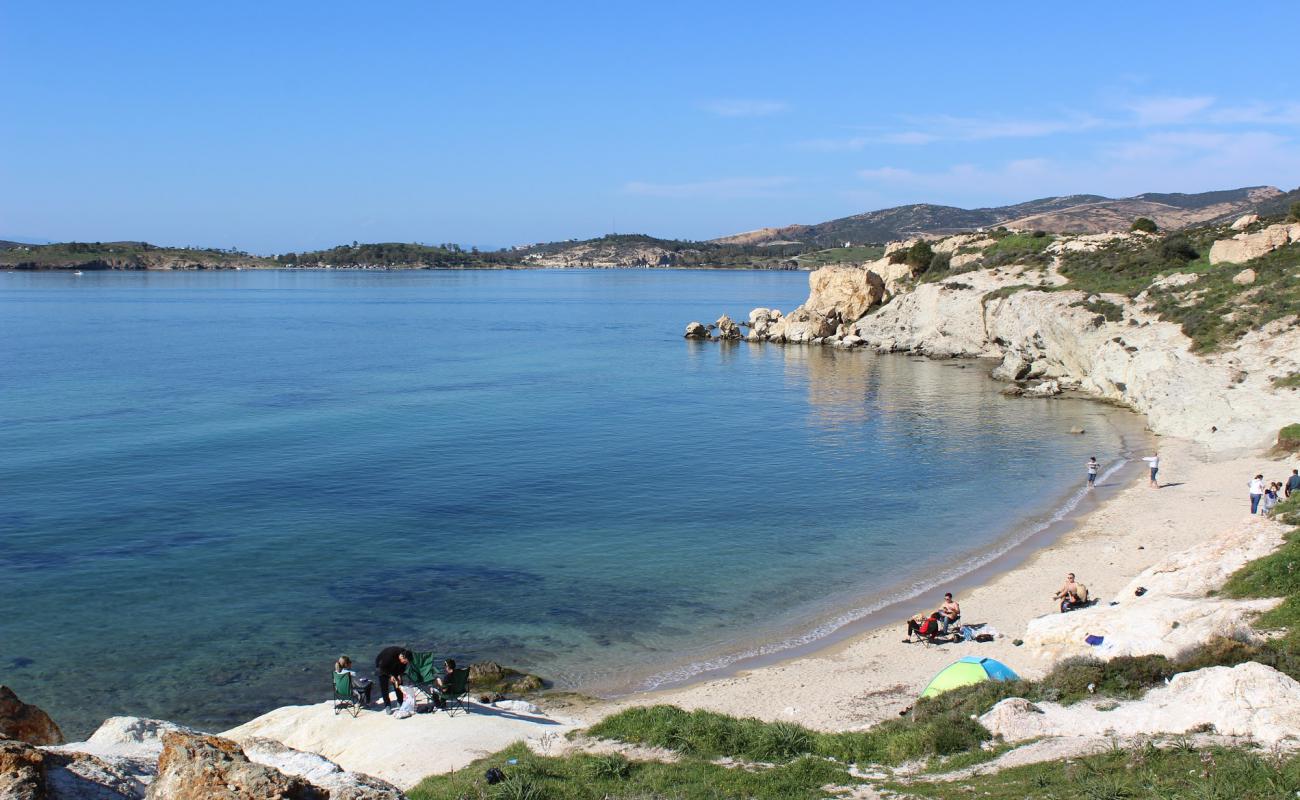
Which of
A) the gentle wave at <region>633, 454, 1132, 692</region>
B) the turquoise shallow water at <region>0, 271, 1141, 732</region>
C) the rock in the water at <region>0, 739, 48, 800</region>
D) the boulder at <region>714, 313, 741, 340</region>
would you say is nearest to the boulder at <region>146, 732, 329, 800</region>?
the rock in the water at <region>0, 739, 48, 800</region>

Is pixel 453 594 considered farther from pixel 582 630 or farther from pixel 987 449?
pixel 987 449

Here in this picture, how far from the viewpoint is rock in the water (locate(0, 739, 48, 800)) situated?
757cm

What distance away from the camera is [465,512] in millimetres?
32438

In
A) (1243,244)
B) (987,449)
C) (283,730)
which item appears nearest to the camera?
(283,730)

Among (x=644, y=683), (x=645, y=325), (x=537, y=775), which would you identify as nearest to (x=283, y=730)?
(x=537, y=775)

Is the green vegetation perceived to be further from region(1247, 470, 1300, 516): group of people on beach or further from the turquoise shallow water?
region(1247, 470, 1300, 516): group of people on beach

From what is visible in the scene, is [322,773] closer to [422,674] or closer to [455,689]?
[455,689]

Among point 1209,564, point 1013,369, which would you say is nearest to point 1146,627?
point 1209,564

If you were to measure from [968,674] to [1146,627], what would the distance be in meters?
3.29

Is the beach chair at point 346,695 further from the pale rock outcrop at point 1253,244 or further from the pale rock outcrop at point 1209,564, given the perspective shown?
the pale rock outcrop at point 1253,244

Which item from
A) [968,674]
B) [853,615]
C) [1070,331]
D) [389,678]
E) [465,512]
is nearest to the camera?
[968,674]

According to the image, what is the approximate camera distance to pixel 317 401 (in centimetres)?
5381

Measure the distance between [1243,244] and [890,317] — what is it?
32720 mm

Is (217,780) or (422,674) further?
(422,674)
